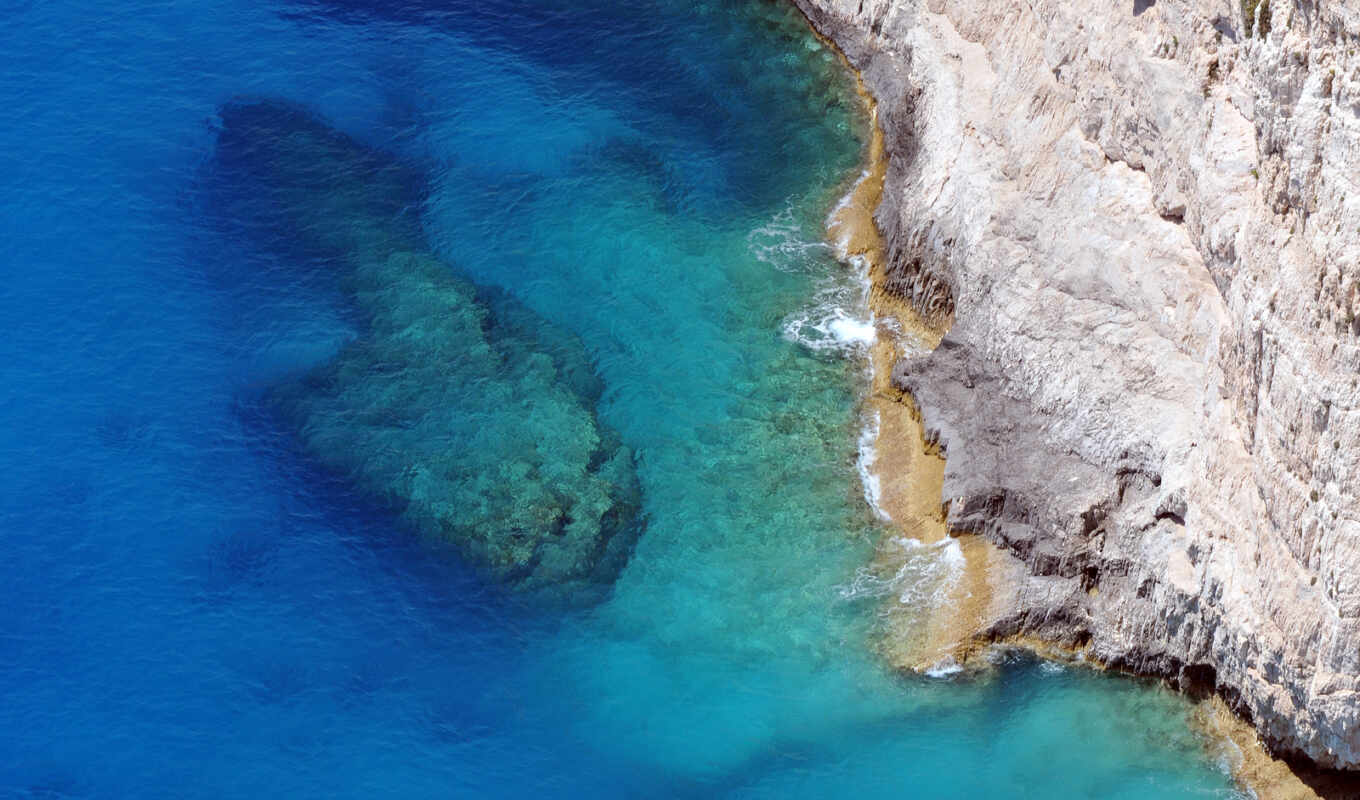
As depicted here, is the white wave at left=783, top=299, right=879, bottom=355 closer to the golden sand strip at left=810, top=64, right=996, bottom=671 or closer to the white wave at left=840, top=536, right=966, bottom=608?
the golden sand strip at left=810, top=64, right=996, bottom=671

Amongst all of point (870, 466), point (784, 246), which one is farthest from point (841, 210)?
point (870, 466)

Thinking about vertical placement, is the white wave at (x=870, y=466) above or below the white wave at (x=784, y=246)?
below

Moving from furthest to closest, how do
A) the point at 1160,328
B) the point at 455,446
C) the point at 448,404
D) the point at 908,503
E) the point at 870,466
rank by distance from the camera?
the point at 448,404, the point at 455,446, the point at 870,466, the point at 908,503, the point at 1160,328

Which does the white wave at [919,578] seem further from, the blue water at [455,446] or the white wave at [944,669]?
the white wave at [944,669]

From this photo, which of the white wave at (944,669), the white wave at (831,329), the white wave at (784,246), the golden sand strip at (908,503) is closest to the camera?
the white wave at (944,669)

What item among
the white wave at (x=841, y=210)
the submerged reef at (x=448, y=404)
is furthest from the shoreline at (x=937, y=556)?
the submerged reef at (x=448, y=404)

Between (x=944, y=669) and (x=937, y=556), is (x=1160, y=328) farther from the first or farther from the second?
(x=944, y=669)

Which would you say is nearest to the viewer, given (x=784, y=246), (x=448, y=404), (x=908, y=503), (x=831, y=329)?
(x=908, y=503)
